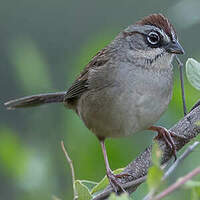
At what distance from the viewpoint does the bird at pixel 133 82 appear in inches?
125

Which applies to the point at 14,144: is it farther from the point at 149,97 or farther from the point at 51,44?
the point at 51,44

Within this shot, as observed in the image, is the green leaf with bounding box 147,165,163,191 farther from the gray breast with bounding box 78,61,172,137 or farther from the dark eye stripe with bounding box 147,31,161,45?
Result: the dark eye stripe with bounding box 147,31,161,45

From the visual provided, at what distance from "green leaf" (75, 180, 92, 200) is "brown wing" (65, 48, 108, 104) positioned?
194cm

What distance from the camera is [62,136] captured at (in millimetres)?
2955

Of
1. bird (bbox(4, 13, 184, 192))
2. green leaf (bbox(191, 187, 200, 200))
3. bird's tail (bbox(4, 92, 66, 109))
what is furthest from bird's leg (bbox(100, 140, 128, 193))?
bird's tail (bbox(4, 92, 66, 109))

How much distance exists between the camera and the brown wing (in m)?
3.62

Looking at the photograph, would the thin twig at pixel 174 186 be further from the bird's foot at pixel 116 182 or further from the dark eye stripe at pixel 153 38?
the dark eye stripe at pixel 153 38

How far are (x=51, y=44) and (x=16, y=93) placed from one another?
4.06ft

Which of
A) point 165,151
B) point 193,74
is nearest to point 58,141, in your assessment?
point 165,151

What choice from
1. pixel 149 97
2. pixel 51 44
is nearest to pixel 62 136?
pixel 149 97

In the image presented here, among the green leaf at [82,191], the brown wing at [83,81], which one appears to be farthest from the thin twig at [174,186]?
the brown wing at [83,81]

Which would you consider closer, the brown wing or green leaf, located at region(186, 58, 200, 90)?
green leaf, located at region(186, 58, 200, 90)

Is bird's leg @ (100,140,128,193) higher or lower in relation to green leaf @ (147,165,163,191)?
lower

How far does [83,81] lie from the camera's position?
3758 mm
